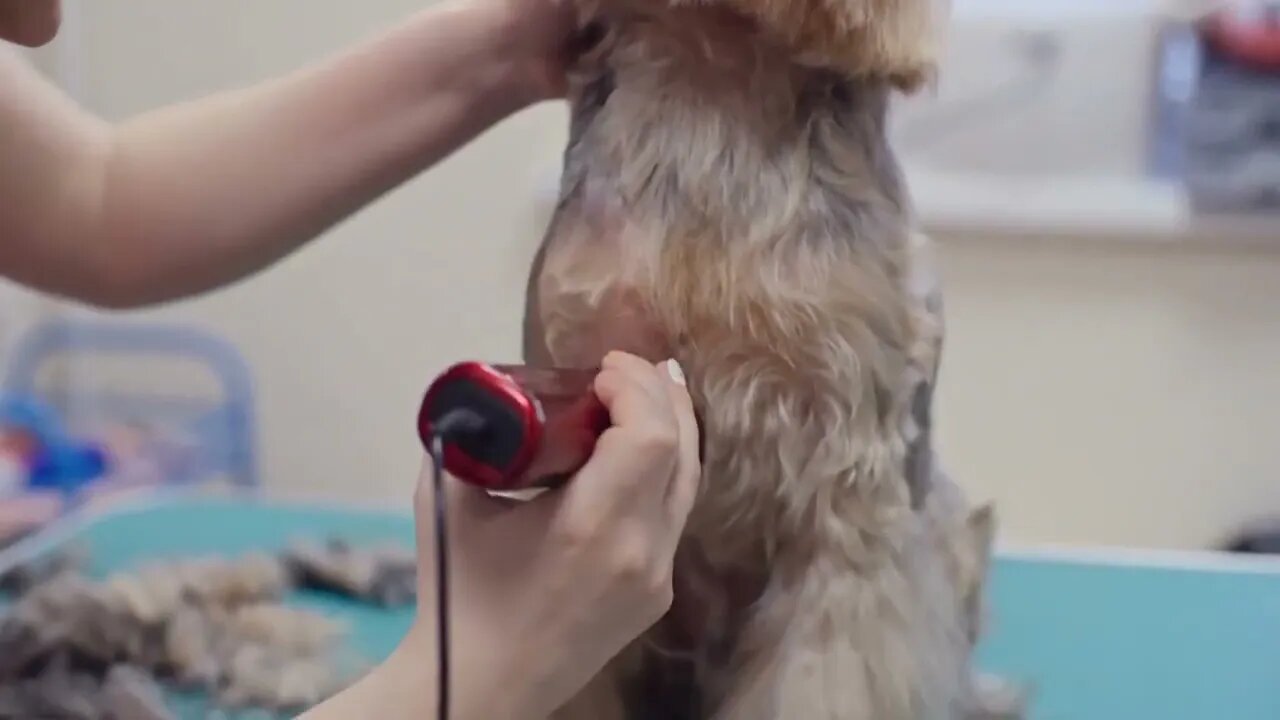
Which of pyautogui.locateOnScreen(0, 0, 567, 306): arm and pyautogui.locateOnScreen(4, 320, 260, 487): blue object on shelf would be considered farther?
pyautogui.locateOnScreen(4, 320, 260, 487): blue object on shelf

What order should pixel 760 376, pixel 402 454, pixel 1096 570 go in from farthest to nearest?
1. pixel 402 454
2. pixel 1096 570
3. pixel 760 376

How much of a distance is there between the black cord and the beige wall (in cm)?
132

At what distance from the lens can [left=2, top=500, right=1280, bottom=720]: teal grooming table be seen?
0.97 metres

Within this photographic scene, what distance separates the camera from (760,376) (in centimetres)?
67

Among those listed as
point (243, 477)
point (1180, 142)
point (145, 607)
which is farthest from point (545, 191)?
point (145, 607)

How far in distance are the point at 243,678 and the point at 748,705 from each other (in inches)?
16.6

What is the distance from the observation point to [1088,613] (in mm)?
1133

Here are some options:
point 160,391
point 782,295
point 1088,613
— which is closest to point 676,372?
point 782,295

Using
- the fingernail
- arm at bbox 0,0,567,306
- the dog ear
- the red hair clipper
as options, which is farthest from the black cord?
arm at bbox 0,0,567,306

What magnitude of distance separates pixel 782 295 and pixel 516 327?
1305mm

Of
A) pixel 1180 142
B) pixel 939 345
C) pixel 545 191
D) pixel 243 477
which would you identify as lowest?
pixel 243 477

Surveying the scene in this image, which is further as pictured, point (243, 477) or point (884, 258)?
point (243, 477)

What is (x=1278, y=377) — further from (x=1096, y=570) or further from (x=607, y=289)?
(x=607, y=289)

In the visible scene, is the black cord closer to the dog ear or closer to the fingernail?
the fingernail
